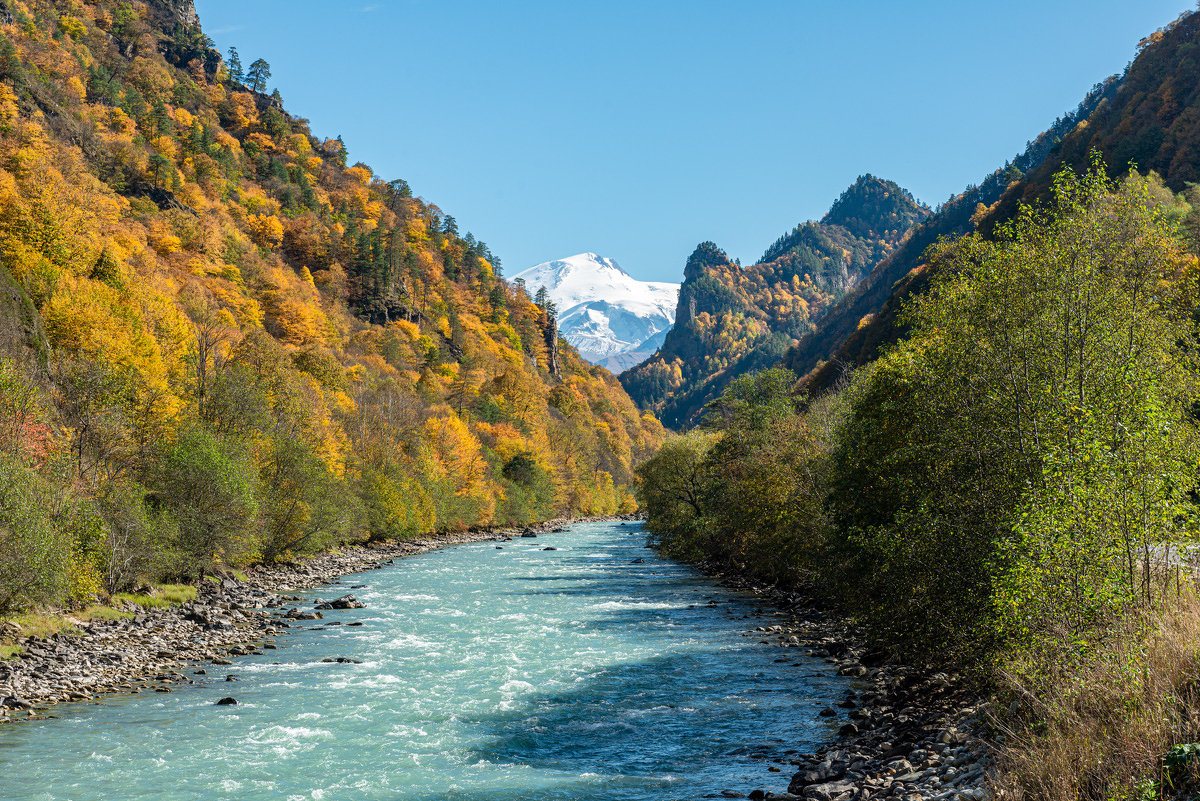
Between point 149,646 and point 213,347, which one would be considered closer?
point 149,646

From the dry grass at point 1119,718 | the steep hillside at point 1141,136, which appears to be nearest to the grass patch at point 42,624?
the dry grass at point 1119,718

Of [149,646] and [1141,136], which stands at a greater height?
[1141,136]

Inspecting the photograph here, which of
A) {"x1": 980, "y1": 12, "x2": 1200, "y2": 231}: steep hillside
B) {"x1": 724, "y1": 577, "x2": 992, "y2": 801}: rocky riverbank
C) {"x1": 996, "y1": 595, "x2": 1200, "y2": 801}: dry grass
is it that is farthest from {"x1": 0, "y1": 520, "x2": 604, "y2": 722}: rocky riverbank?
{"x1": 980, "y1": 12, "x2": 1200, "y2": 231}: steep hillside

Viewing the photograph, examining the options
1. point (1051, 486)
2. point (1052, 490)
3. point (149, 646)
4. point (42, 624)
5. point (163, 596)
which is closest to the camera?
point (1052, 490)

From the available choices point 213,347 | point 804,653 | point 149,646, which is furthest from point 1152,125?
point 149,646

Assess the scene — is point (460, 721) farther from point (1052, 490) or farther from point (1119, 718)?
point (1052, 490)

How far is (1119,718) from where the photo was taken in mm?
11289

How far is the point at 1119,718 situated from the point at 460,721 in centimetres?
1731

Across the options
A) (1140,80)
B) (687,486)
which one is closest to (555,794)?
(687,486)

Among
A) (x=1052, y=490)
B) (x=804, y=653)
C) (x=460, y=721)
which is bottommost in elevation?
(x=804, y=653)

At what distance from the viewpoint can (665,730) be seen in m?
21.6

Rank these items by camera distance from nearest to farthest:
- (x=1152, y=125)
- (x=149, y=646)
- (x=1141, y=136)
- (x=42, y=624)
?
(x=42, y=624)
(x=149, y=646)
(x=1141, y=136)
(x=1152, y=125)

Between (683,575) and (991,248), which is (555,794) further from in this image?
(683,575)

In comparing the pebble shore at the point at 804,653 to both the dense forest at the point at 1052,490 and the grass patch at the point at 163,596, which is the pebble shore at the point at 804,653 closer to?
the grass patch at the point at 163,596
